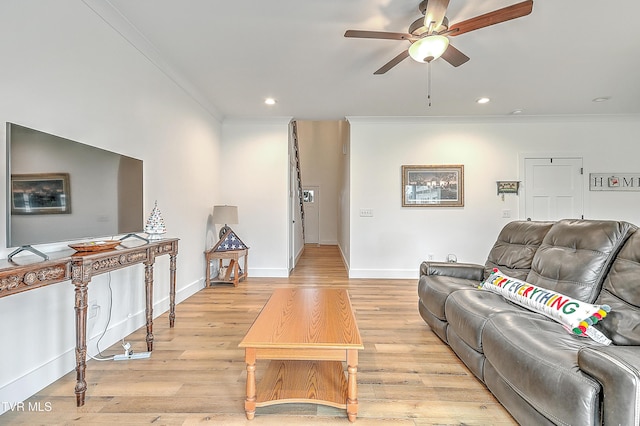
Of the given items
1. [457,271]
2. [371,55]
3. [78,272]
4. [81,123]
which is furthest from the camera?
[371,55]

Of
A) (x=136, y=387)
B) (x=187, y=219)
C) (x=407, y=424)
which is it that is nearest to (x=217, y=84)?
(x=187, y=219)

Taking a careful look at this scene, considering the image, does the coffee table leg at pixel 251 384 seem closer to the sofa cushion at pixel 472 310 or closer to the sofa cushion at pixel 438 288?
the sofa cushion at pixel 472 310

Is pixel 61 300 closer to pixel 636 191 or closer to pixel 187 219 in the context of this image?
pixel 187 219

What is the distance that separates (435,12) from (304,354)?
2198mm

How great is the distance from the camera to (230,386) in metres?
1.77

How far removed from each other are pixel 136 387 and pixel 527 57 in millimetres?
4190

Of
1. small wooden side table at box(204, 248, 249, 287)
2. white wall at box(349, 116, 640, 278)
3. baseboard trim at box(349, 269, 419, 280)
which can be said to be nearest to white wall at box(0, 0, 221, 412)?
small wooden side table at box(204, 248, 249, 287)

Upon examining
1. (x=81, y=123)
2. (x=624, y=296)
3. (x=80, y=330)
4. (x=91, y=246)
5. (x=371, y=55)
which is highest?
(x=371, y=55)

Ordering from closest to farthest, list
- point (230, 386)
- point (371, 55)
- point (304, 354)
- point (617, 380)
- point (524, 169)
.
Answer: point (617, 380) → point (304, 354) → point (230, 386) → point (371, 55) → point (524, 169)

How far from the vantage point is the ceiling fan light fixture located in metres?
2.06

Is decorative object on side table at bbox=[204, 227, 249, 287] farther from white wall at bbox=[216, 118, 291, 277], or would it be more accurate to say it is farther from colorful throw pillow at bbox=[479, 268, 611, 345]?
colorful throw pillow at bbox=[479, 268, 611, 345]

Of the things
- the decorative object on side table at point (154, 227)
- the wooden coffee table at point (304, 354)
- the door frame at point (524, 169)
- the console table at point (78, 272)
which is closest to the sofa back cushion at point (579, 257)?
the wooden coffee table at point (304, 354)

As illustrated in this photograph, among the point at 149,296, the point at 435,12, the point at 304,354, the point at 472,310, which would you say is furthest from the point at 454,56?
the point at 149,296

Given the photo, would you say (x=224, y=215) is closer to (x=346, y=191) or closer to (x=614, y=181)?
(x=346, y=191)
